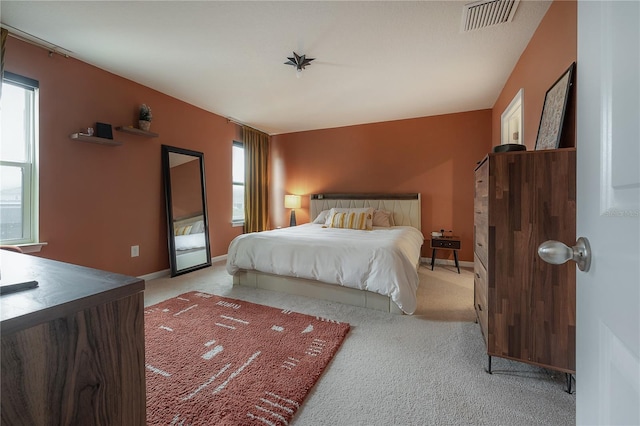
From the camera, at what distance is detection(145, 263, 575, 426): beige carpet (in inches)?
50.3

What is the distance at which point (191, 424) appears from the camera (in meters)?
1.22

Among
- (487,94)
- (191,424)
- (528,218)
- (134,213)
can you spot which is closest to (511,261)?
(528,218)

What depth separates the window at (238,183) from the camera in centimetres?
482

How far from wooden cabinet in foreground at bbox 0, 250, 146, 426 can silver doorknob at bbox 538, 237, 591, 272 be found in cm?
93

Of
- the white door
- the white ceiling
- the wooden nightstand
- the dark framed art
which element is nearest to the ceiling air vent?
the white ceiling

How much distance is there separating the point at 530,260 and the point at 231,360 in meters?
1.89

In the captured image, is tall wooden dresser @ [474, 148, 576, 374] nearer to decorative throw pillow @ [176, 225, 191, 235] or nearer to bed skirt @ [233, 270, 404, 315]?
bed skirt @ [233, 270, 404, 315]

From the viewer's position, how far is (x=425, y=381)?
152 centimetres

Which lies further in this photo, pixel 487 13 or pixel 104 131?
pixel 104 131

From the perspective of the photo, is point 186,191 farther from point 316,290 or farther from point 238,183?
point 316,290

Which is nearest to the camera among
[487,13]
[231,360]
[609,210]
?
[609,210]

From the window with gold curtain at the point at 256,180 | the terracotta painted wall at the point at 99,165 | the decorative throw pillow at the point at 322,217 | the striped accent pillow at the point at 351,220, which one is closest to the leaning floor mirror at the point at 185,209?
the terracotta painted wall at the point at 99,165

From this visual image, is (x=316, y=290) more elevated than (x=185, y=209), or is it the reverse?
(x=185, y=209)

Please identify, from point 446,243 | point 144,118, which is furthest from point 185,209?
point 446,243
